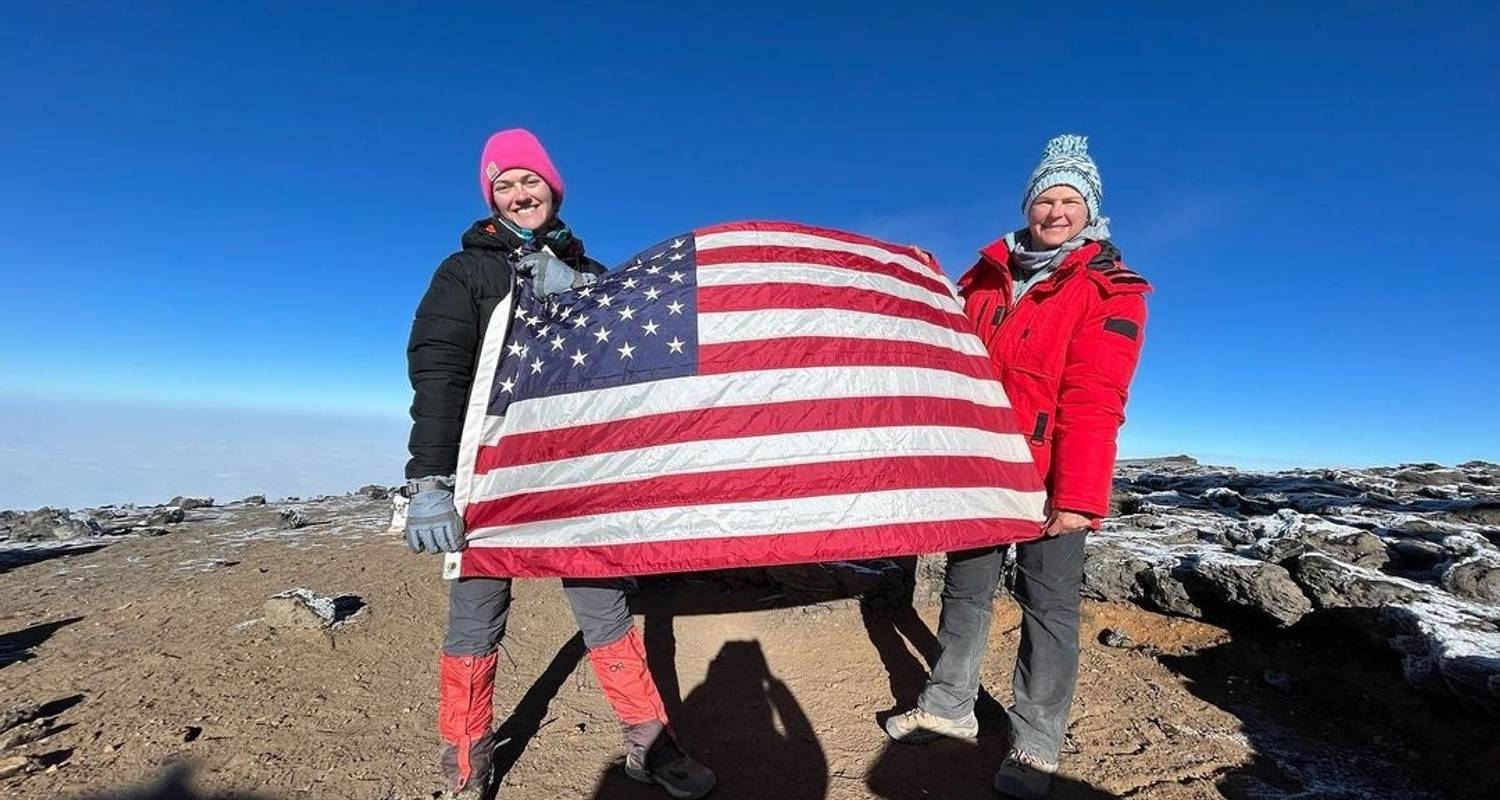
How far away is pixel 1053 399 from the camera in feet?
9.52

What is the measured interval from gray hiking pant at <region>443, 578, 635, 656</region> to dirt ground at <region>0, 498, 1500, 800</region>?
0.82 metres

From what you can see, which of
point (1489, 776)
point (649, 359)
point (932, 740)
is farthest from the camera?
point (932, 740)

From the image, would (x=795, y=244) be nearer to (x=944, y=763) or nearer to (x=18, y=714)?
(x=944, y=763)

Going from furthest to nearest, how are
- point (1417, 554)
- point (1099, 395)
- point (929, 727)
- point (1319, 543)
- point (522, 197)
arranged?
point (1319, 543) < point (1417, 554) < point (929, 727) < point (522, 197) < point (1099, 395)

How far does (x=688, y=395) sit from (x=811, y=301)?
73 cm

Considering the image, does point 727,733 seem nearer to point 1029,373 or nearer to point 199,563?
point 1029,373

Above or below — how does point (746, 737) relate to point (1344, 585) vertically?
below

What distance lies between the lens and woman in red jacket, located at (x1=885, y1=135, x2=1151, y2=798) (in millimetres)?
2742

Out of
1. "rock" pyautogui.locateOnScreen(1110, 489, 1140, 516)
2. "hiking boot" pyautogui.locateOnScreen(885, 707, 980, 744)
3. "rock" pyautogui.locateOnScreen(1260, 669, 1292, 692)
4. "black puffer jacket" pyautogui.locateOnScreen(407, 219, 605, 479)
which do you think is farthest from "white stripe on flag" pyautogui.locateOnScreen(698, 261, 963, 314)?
"rock" pyautogui.locateOnScreen(1110, 489, 1140, 516)

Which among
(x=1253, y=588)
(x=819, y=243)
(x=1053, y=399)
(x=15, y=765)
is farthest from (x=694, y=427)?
(x=1253, y=588)

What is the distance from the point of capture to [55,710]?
10.8 feet

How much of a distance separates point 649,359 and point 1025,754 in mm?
2635

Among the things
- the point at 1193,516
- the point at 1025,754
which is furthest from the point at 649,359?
the point at 1193,516

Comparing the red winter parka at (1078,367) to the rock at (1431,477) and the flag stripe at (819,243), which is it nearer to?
the flag stripe at (819,243)
